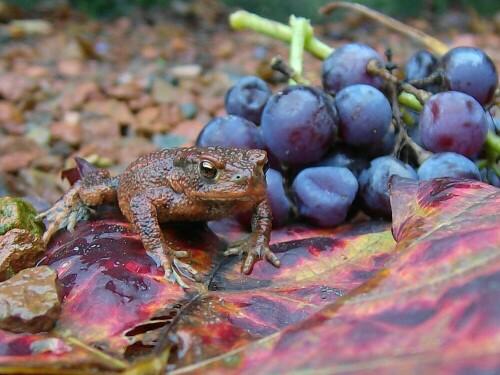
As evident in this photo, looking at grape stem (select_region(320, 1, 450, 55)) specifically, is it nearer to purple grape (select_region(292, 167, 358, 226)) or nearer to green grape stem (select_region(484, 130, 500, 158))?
green grape stem (select_region(484, 130, 500, 158))

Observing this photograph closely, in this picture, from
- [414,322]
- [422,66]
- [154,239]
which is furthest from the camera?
[422,66]

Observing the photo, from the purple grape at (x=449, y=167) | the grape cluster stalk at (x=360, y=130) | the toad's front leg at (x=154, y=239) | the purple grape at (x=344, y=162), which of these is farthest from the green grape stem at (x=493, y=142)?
the toad's front leg at (x=154, y=239)

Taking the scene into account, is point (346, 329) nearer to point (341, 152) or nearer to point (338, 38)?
point (341, 152)

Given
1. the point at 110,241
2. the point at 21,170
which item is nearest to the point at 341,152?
the point at 110,241

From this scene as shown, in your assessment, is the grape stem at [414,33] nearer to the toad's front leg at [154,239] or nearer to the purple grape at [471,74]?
the purple grape at [471,74]

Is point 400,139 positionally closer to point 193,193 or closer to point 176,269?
point 193,193

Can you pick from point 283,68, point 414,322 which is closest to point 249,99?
point 283,68
